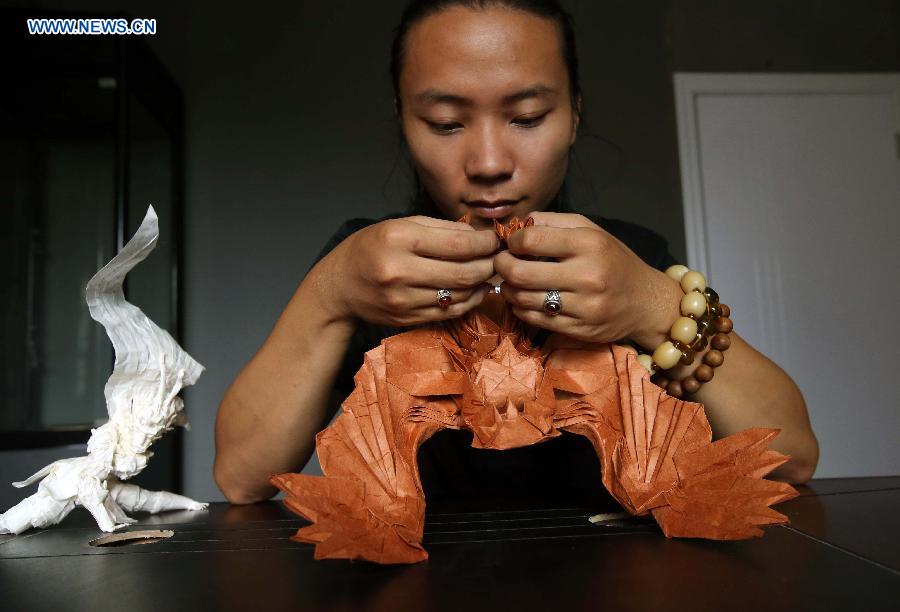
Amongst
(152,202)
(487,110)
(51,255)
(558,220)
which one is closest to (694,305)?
(558,220)

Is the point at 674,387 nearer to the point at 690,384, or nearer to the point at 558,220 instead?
the point at 690,384

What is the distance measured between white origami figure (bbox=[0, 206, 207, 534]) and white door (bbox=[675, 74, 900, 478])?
6.50 feet

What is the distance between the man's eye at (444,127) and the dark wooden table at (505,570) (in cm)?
40

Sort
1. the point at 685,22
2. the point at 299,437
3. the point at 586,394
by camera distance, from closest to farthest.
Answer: the point at 586,394
the point at 299,437
the point at 685,22

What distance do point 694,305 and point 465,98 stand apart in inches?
12.3

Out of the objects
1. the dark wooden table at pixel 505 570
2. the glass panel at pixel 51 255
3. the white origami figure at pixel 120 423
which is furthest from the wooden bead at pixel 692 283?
the glass panel at pixel 51 255

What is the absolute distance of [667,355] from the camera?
0.63 meters

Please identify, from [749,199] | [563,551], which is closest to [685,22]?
[749,199]

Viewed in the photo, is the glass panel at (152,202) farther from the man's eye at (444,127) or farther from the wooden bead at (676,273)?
the wooden bead at (676,273)

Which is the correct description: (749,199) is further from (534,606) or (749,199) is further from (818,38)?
(534,606)

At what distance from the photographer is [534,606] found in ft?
1.11

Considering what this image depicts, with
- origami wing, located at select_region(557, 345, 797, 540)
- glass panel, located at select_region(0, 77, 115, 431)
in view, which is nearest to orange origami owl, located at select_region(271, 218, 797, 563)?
origami wing, located at select_region(557, 345, 797, 540)

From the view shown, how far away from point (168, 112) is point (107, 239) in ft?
1.37

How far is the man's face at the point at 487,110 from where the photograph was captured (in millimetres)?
687
